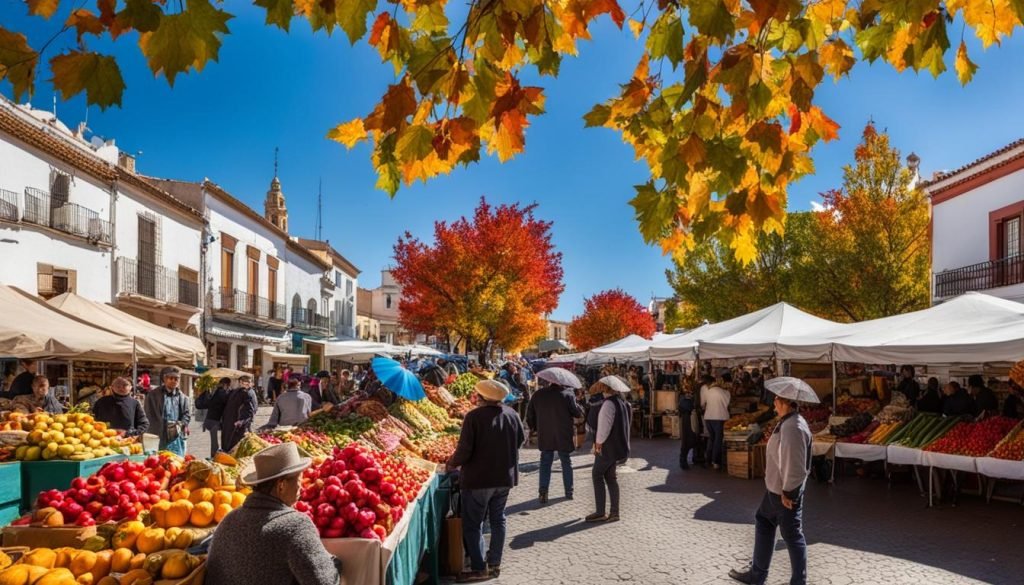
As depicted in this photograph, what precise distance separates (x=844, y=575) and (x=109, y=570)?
5832 mm

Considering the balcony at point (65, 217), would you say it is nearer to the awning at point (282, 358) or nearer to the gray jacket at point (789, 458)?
the awning at point (282, 358)

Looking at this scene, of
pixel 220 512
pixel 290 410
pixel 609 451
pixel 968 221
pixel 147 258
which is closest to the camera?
pixel 220 512

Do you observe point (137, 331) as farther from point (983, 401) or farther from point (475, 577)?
point (983, 401)

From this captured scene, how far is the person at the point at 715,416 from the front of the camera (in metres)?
11.5

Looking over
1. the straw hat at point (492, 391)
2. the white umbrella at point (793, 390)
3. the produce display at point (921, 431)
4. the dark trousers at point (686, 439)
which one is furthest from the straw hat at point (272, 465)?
the dark trousers at point (686, 439)

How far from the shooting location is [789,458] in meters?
5.52

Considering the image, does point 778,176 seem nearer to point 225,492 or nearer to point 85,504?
point 225,492

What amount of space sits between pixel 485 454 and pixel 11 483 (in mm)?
4024

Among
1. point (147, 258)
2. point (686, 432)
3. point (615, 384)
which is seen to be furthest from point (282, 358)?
point (615, 384)

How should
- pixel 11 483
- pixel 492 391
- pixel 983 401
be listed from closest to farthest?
pixel 11 483 → pixel 492 391 → pixel 983 401

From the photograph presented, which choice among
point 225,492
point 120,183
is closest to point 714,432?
point 225,492

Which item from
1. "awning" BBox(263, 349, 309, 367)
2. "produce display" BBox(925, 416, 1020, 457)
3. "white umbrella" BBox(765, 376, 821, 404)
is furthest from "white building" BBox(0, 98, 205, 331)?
"produce display" BBox(925, 416, 1020, 457)

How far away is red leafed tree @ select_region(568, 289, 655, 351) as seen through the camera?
2293 inches

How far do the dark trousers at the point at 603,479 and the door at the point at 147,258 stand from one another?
63.4 feet
